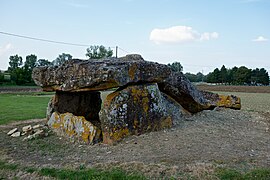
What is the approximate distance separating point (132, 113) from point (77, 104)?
10.5 ft

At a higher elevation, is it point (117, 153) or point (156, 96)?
point (156, 96)

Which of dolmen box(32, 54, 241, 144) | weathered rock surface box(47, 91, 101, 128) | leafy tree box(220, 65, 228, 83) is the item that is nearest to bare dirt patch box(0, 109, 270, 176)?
dolmen box(32, 54, 241, 144)

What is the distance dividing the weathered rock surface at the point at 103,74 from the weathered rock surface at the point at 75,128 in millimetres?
861

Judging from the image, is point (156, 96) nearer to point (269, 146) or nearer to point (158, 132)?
point (158, 132)

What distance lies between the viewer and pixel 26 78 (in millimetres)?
53844

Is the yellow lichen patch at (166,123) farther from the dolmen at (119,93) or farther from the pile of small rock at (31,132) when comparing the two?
the pile of small rock at (31,132)

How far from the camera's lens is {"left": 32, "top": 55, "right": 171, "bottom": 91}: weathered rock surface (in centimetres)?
677

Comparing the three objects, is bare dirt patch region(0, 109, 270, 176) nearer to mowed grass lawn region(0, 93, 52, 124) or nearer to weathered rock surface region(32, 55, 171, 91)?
weathered rock surface region(32, 55, 171, 91)

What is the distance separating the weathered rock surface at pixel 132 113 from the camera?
21.9 feet

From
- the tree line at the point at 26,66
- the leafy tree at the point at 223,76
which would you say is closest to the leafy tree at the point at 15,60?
the tree line at the point at 26,66

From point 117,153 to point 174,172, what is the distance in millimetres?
1648

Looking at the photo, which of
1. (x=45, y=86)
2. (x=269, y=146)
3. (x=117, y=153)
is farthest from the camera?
(x=45, y=86)

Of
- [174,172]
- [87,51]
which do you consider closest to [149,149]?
[174,172]

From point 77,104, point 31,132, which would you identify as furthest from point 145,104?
point 31,132
